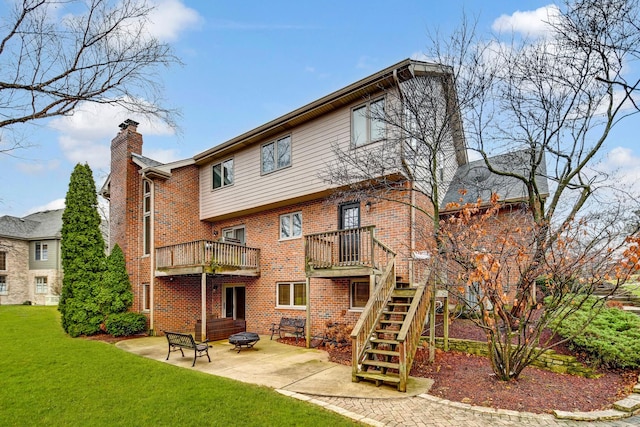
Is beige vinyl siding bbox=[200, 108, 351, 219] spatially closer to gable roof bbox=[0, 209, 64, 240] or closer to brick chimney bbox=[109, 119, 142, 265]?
brick chimney bbox=[109, 119, 142, 265]

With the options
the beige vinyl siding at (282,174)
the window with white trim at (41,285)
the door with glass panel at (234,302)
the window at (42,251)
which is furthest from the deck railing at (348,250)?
the window with white trim at (41,285)

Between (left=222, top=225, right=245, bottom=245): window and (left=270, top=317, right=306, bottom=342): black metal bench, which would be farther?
(left=222, top=225, right=245, bottom=245): window

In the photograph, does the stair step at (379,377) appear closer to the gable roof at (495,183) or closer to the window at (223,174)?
the gable roof at (495,183)

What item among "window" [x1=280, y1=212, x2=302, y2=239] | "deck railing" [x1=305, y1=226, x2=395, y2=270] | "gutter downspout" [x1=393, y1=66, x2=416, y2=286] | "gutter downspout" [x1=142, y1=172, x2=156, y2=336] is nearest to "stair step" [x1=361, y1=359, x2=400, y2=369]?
"deck railing" [x1=305, y1=226, x2=395, y2=270]

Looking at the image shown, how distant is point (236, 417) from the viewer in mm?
5562

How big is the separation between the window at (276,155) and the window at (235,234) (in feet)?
10.4

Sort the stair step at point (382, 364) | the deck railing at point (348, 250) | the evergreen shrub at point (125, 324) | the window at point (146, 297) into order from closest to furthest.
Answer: the stair step at point (382, 364) → the deck railing at point (348, 250) → the evergreen shrub at point (125, 324) → the window at point (146, 297)

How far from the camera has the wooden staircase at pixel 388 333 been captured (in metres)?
6.99

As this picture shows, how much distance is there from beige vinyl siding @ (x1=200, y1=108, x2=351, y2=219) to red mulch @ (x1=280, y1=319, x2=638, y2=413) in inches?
249

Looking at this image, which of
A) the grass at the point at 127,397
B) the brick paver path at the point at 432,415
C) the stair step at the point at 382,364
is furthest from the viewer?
the stair step at the point at 382,364

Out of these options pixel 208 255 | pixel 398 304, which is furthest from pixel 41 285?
pixel 398 304

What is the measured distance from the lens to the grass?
219 inches

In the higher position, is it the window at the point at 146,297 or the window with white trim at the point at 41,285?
the window at the point at 146,297

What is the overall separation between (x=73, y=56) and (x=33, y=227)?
33.7m
